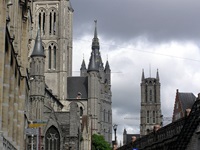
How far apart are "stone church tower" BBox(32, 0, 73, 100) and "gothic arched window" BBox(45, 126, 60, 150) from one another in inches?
1937

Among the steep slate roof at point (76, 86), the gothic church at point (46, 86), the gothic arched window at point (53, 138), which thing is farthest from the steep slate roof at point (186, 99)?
the steep slate roof at point (76, 86)

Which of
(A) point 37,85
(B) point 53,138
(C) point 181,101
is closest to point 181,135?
(C) point 181,101

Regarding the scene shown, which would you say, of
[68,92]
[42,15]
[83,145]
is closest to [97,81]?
[68,92]

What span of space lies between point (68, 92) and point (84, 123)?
30.6 m

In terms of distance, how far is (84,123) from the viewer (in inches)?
4774

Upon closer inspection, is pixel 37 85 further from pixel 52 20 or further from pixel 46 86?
pixel 52 20

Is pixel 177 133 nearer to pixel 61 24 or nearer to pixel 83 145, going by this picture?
pixel 83 145

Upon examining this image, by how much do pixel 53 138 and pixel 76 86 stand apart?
59578 mm

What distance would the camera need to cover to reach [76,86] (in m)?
A: 150

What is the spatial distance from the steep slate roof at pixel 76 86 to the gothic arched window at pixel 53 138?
186 ft

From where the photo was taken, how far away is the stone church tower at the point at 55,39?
14038 centimetres

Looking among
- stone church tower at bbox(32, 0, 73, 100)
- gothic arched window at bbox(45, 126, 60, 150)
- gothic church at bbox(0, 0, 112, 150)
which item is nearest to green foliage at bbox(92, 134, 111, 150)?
gothic church at bbox(0, 0, 112, 150)

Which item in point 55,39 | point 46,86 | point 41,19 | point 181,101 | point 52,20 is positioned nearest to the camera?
point 181,101

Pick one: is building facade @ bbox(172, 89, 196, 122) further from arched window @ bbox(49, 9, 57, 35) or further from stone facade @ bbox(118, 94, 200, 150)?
arched window @ bbox(49, 9, 57, 35)
